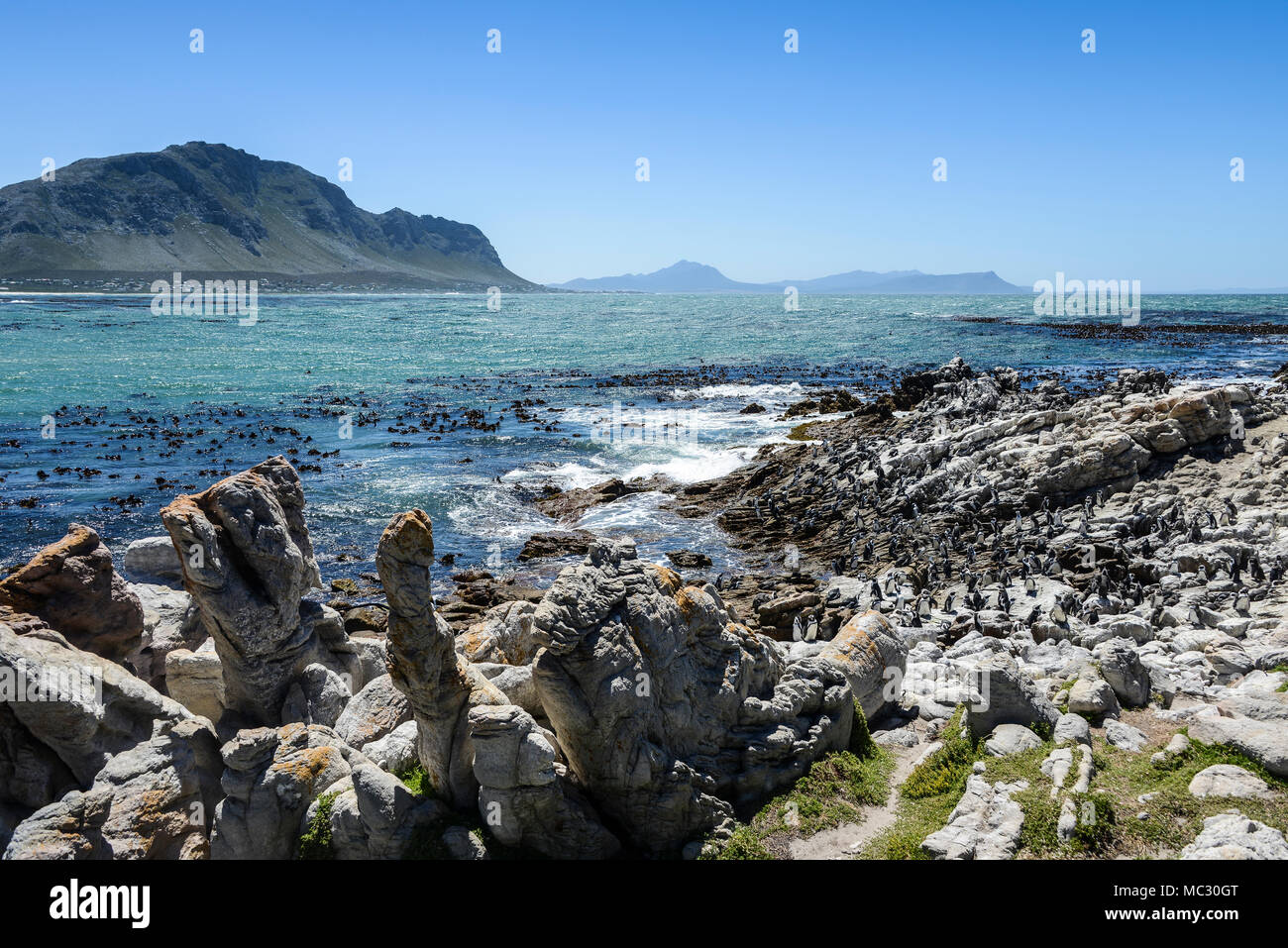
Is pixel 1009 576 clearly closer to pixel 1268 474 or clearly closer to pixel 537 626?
pixel 1268 474

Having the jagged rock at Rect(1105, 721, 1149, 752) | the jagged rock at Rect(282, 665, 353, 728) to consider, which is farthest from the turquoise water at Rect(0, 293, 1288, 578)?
the jagged rock at Rect(1105, 721, 1149, 752)

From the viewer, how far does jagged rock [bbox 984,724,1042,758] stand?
36.8 ft

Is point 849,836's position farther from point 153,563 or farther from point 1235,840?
point 153,563

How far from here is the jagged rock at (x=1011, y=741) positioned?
36.8 feet

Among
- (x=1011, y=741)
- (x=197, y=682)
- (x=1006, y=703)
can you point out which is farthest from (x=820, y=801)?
(x=197, y=682)

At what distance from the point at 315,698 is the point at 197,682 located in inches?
91.5

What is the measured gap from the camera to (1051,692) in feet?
43.5

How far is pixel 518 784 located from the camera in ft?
31.1

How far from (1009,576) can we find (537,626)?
15.5 meters

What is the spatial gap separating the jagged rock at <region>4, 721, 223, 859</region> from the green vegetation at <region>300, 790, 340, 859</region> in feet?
4.07

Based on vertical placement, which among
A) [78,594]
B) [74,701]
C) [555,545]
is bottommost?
[555,545]

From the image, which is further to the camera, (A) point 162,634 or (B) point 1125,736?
(A) point 162,634
